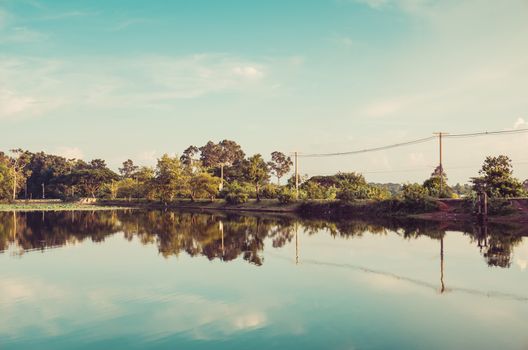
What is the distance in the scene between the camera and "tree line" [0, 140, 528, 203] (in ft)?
146

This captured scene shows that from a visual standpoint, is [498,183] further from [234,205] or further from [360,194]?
[234,205]

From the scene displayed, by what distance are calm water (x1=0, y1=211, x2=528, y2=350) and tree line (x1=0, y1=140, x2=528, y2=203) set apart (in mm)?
23793

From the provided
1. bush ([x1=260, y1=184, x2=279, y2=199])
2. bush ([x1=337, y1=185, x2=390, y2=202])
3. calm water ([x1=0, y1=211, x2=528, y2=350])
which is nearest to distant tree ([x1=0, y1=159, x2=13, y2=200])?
bush ([x1=260, y1=184, x2=279, y2=199])

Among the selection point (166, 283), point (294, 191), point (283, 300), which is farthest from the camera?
point (294, 191)

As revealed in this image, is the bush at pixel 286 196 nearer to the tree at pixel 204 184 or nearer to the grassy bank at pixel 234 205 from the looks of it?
the grassy bank at pixel 234 205

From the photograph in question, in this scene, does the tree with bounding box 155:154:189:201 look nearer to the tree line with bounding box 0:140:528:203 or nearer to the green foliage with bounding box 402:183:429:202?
the tree line with bounding box 0:140:528:203

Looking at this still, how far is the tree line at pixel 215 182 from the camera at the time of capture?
1756 inches

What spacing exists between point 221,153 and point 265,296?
9429 centimetres

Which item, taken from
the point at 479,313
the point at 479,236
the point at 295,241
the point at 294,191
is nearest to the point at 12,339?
the point at 479,313

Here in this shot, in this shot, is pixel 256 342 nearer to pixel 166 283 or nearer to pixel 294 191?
pixel 166 283

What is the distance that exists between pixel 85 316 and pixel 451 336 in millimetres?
8059

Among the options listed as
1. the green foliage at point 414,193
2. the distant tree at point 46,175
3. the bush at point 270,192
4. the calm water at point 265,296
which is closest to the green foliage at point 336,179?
the bush at point 270,192

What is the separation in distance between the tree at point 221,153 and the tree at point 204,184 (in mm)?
33363

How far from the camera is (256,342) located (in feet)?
27.2
